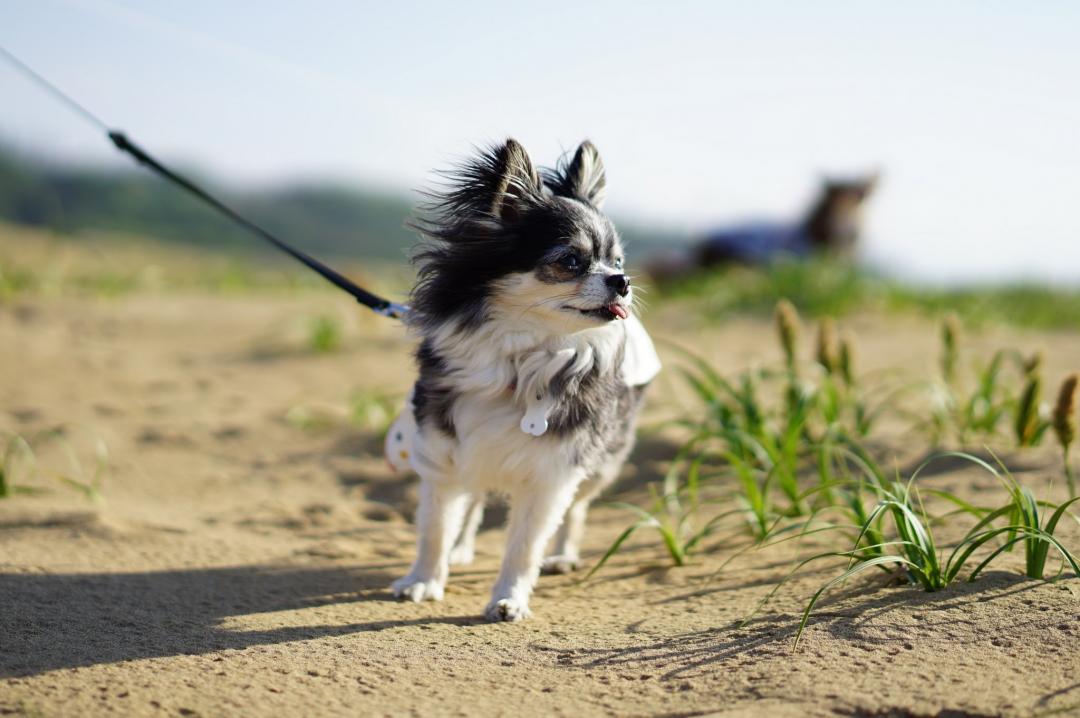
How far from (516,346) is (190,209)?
21.6 metres

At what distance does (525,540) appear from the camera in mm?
3457

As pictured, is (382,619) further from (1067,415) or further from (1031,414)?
(1031,414)

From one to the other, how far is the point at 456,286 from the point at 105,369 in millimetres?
5135

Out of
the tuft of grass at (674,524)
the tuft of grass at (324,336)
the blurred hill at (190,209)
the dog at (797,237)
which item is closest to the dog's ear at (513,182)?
the tuft of grass at (674,524)

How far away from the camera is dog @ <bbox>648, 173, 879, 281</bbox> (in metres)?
11.9

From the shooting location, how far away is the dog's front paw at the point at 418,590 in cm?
360

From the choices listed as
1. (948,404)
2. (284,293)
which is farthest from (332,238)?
(948,404)

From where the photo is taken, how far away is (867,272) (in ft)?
34.0

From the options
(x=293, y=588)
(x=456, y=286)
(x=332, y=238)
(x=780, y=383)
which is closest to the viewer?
(x=456, y=286)

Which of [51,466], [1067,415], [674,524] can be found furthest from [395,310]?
[1067,415]

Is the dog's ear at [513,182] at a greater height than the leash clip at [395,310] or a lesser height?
greater

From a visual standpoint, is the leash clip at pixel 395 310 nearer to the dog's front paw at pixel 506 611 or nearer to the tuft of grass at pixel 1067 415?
the dog's front paw at pixel 506 611

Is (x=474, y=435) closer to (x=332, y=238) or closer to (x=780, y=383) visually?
(x=780, y=383)

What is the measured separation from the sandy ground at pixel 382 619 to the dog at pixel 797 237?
7.07m
